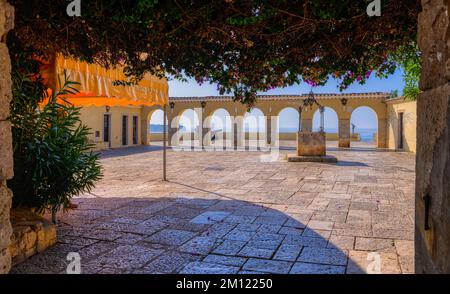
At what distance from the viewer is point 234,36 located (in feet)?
10.8

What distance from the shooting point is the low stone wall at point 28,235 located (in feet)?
9.18

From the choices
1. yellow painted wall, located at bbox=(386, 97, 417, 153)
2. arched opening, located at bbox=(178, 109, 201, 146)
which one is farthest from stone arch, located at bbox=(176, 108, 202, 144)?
yellow painted wall, located at bbox=(386, 97, 417, 153)

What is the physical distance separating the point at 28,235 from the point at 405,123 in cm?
1717

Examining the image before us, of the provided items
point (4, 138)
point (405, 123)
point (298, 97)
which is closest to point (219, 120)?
point (298, 97)

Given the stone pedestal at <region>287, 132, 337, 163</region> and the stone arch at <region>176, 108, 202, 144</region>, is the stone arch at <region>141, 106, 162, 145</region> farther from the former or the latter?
the stone pedestal at <region>287, 132, 337, 163</region>

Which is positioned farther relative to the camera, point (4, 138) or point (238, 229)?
point (238, 229)

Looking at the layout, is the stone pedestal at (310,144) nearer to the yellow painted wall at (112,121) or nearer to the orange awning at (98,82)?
the orange awning at (98,82)

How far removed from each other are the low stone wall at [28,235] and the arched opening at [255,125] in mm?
18220

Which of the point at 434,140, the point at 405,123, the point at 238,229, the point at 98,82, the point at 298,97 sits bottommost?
the point at 238,229

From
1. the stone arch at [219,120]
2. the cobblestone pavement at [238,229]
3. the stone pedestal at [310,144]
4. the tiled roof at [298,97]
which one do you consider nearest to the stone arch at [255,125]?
the stone arch at [219,120]

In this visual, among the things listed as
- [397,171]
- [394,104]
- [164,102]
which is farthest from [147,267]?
[394,104]

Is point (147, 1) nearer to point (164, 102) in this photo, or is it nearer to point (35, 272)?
point (35, 272)

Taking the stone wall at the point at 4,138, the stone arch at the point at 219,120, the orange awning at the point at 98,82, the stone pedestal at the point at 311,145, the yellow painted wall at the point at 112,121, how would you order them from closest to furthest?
the stone wall at the point at 4,138
the orange awning at the point at 98,82
the stone pedestal at the point at 311,145
the yellow painted wall at the point at 112,121
the stone arch at the point at 219,120

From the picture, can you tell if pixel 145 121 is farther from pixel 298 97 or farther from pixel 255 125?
pixel 298 97
